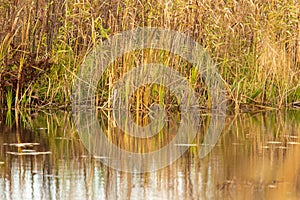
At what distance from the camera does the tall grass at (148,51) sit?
33.6ft

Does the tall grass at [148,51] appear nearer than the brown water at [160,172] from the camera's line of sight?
No

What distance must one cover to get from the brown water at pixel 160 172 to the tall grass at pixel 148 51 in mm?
1971

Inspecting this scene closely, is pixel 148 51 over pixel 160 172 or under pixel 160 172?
over

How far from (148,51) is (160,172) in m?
4.09

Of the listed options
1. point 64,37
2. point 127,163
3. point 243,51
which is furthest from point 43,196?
point 243,51

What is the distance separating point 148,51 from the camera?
1002 cm

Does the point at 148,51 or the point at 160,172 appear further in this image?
the point at 148,51

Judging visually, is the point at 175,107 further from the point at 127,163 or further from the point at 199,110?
the point at 127,163

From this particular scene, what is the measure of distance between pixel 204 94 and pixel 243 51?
101 centimetres

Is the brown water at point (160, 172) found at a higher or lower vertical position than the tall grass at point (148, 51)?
lower

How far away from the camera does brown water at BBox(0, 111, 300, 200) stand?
532cm

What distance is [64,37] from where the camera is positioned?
10.6m

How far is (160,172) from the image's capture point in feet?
20.0

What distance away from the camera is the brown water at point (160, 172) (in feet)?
17.5
